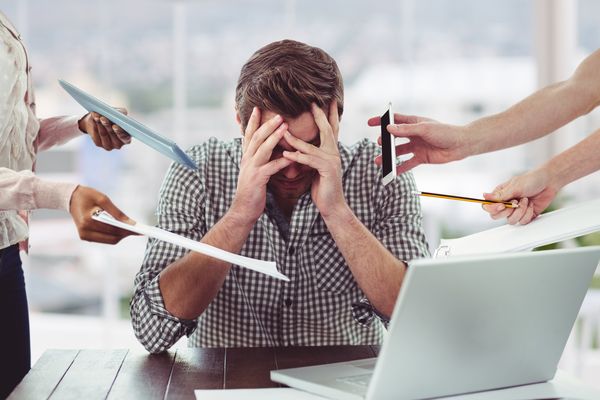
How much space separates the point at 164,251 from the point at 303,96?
0.45 meters

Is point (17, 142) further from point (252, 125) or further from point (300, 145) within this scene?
point (300, 145)

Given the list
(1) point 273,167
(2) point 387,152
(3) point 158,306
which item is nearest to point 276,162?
(1) point 273,167

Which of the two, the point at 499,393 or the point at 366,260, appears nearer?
the point at 499,393

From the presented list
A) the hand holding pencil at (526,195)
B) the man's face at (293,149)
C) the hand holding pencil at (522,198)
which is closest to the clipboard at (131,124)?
the man's face at (293,149)

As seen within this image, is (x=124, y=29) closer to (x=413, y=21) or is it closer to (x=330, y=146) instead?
(x=413, y=21)

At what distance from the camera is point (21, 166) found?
5.70 ft

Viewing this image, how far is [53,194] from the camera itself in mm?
1240

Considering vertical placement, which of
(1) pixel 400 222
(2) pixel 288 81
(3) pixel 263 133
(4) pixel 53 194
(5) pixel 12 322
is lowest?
(5) pixel 12 322

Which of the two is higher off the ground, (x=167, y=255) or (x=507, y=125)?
(x=507, y=125)

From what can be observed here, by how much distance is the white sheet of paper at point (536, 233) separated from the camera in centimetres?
127

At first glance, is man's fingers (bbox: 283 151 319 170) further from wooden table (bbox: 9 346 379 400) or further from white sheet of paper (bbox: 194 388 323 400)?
white sheet of paper (bbox: 194 388 323 400)

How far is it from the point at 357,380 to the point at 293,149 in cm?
57

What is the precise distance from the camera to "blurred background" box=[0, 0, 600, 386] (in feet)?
17.5

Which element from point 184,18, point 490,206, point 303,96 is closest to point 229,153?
point 303,96
